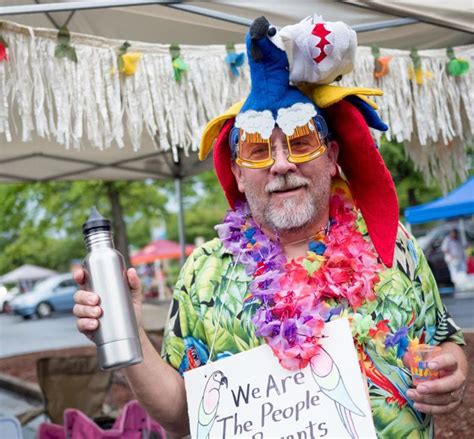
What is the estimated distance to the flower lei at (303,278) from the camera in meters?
1.71

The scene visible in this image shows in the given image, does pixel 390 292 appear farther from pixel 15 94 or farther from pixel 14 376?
pixel 14 376

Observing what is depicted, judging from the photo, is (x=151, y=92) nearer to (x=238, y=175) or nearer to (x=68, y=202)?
(x=238, y=175)

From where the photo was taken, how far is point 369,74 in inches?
125

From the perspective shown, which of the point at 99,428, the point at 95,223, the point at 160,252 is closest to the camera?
the point at 95,223

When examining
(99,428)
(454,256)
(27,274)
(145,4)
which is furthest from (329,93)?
(27,274)

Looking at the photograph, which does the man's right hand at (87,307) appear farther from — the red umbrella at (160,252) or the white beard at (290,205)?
the red umbrella at (160,252)

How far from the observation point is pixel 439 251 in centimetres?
1423

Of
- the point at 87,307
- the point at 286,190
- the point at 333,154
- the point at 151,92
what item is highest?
the point at 151,92

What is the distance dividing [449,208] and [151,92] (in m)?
10.5

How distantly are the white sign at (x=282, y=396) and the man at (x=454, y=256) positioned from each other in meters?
12.5

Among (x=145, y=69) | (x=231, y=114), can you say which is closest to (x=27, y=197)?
(x=145, y=69)

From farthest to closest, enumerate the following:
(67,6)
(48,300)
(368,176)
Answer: (48,300)
(67,6)
(368,176)

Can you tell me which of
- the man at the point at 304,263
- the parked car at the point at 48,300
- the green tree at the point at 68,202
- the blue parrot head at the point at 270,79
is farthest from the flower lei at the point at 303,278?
the parked car at the point at 48,300

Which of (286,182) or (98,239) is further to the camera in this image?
(286,182)
